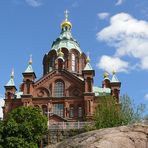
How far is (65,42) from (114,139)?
61.0 m

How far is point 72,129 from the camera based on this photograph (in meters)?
47.9

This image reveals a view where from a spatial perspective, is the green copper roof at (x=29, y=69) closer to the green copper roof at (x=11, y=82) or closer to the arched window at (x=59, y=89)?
the green copper roof at (x=11, y=82)

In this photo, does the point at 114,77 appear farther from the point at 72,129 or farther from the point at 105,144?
the point at 105,144

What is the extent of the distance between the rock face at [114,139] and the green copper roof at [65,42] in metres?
57.8

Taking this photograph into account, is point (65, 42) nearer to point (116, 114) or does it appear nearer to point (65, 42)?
point (65, 42)

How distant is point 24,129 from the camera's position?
4078 cm

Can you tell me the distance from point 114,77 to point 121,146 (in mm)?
53117

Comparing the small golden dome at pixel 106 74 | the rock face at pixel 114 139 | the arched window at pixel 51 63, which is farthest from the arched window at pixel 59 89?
the rock face at pixel 114 139

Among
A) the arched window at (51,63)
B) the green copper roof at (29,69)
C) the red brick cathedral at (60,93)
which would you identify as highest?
the arched window at (51,63)

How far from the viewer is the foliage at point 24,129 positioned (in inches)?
1535

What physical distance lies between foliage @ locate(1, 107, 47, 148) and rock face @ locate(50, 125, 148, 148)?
78.4 feet

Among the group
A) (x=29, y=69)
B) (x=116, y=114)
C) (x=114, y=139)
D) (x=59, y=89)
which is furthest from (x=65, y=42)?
(x=114, y=139)

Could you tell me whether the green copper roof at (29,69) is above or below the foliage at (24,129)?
above

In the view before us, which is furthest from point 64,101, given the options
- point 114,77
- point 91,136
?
point 91,136
